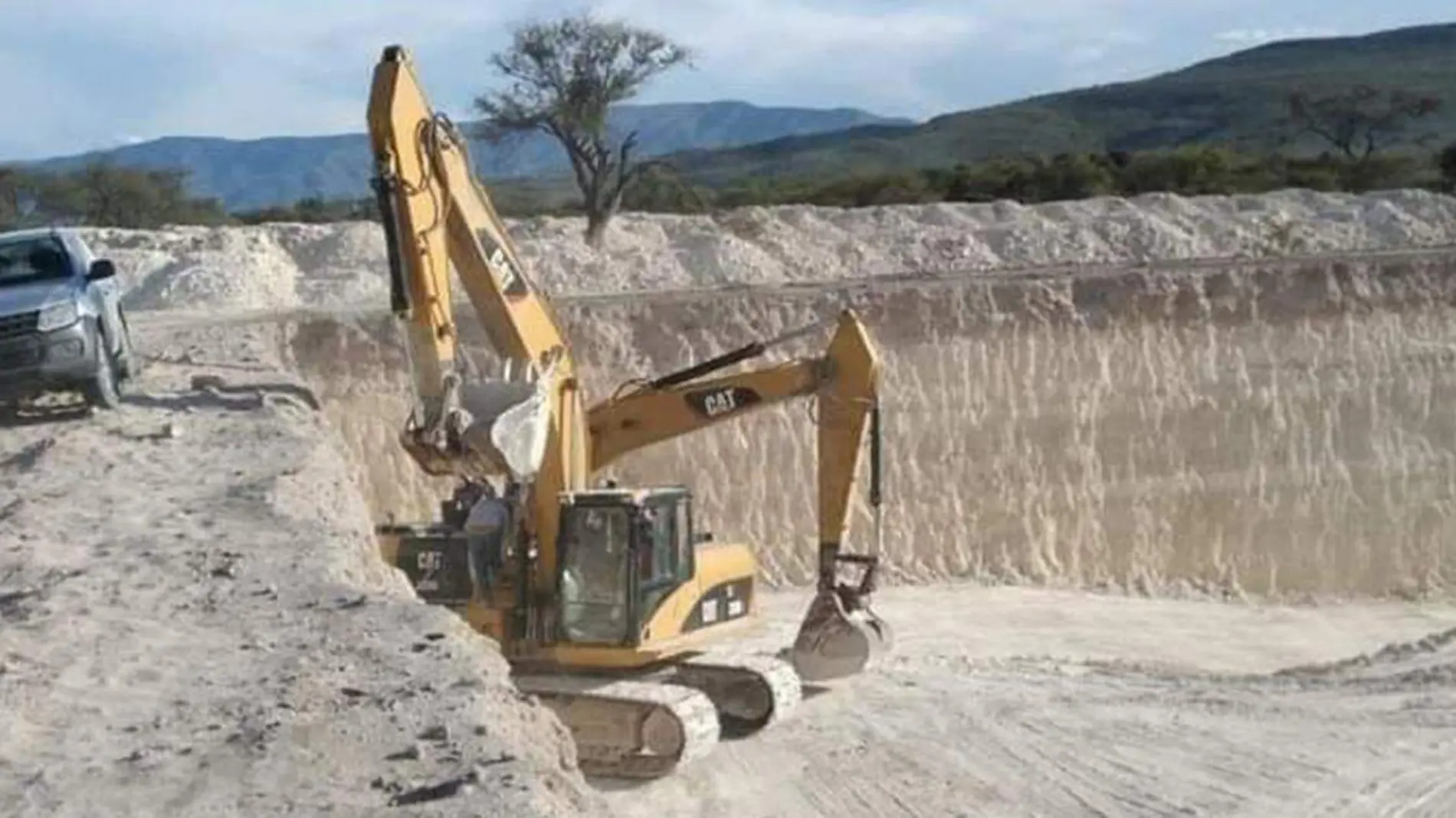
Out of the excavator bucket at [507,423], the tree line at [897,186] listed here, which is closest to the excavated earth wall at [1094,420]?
the excavator bucket at [507,423]

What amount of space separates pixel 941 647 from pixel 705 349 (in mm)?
8596

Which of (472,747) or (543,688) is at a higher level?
(472,747)

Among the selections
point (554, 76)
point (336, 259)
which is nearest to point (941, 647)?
point (336, 259)

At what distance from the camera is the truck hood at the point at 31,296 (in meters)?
20.3

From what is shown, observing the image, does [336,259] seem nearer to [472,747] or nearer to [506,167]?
[506,167]

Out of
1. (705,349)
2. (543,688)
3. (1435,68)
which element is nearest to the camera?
(543,688)

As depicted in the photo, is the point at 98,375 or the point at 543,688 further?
the point at 98,375

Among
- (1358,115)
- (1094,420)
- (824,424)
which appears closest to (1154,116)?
(1358,115)

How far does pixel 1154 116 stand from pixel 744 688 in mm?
119058

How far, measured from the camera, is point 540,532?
17781 mm

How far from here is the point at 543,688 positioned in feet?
56.9

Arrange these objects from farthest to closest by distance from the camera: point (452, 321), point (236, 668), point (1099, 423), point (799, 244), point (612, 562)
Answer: point (799, 244) → point (1099, 423) → point (452, 321) → point (612, 562) → point (236, 668)

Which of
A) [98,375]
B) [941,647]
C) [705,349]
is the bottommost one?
[941,647]

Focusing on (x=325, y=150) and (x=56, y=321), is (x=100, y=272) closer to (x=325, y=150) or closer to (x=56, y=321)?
(x=56, y=321)
